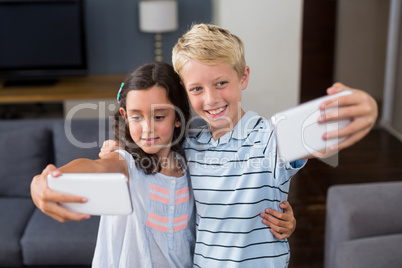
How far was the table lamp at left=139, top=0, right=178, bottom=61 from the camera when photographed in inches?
157

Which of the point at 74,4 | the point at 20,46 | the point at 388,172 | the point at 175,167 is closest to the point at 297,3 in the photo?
the point at 388,172

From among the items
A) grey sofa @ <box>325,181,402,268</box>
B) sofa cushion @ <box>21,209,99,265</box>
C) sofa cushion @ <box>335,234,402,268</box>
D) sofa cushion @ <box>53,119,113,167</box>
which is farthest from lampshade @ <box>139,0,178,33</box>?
sofa cushion @ <box>335,234,402,268</box>

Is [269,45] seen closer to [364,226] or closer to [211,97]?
[364,226]

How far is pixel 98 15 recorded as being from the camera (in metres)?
4.37

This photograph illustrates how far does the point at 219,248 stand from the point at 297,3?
2.98m

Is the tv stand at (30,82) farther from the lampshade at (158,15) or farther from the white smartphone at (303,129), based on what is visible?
→ the white smartphone at (303,129)

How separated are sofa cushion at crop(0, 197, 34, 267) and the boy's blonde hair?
58.1 inches

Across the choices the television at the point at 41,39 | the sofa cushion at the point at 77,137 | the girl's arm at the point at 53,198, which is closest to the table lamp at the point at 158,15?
the television at the point at 41,39

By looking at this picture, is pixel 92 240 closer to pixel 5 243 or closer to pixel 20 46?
pixel 5 243

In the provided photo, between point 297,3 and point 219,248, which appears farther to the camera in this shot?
point 297,3

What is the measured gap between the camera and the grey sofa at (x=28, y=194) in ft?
7.51

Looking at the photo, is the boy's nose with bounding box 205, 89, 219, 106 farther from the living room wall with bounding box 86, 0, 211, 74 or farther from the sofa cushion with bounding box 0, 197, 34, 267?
the living room wall with bounding box 86, 0, 211, 74

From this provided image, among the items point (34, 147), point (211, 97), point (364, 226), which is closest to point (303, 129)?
point (211, 97)

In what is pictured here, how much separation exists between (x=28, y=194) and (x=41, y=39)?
191 centimetres
